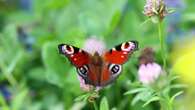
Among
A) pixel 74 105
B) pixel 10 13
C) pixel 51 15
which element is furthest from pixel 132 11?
pixel 10 13

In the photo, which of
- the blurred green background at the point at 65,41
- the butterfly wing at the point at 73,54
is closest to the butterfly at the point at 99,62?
the butterfly wing at the point at 73,54

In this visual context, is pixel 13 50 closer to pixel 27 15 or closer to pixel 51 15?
pixel 51 15

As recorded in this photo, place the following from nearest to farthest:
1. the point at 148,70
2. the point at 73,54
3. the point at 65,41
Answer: the point at 73,54, the point at 148,70, the point at 65,41

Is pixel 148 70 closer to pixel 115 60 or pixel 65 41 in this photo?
pixel 115 60

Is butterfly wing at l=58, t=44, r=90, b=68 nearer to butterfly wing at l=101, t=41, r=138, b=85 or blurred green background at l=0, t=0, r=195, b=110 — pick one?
butterfly wing at l=101, t=41, r=138, b=85

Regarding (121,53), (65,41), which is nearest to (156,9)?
(121,53)

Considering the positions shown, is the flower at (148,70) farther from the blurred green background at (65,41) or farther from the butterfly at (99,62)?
the blurred green background at (65,41)
